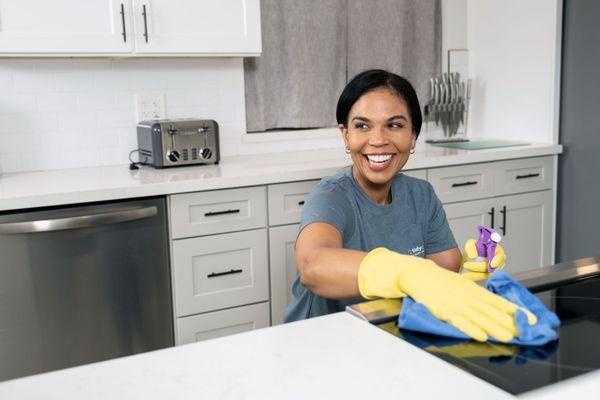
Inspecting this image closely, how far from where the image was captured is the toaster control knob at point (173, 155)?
2777mm

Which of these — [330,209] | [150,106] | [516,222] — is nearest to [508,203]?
[516,222]

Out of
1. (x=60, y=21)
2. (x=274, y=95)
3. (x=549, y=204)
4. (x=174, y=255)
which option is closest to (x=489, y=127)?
(x=549, y=204)

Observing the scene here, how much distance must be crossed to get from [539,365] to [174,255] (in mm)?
1756

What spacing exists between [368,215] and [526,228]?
5.87 feet

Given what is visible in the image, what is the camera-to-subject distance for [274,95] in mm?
3377

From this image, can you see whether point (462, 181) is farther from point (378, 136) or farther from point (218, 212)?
point (378, 136)

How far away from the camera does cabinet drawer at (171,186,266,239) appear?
248 cm

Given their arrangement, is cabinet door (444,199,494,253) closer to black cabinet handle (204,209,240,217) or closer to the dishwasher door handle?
black cabinet handle (204,209,240,217)

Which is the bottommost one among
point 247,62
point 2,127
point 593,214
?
point 593,214

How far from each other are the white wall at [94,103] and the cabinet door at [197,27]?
359 mm

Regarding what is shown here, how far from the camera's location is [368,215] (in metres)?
1.85

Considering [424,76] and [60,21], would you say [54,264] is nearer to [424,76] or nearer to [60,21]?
[60,21]

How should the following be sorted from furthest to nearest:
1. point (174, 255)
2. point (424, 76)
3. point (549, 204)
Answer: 1. point (424, 76)
2. point (549, 204)
3. point (174, 255)

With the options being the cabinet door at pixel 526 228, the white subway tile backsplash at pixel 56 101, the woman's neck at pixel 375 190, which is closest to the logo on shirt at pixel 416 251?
the woman's neck at pixel 375 190
